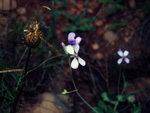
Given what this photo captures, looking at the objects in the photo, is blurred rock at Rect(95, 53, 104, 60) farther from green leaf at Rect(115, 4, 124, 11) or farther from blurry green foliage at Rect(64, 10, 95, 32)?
green leaf at Rect(115, 4, 124, 11)

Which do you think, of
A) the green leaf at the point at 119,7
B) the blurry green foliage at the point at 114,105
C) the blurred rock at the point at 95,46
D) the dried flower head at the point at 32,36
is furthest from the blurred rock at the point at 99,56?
the dried flower head at the point at 32,36

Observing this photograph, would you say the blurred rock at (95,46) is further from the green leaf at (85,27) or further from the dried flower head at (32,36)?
the dried flower head at (32,36)

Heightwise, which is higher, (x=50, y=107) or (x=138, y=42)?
(x=138, y=42)

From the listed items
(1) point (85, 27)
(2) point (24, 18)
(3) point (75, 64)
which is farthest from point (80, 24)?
(3) point (75, 64)

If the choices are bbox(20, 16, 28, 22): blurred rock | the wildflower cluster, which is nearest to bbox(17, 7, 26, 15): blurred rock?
bbox(20, 16, 28, 22): blurred rock

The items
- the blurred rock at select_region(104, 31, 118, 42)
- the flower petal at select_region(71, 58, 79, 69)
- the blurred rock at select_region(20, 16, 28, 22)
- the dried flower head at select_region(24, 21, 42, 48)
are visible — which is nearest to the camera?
the dried flower head at select_region(24, 21, 42, 48)

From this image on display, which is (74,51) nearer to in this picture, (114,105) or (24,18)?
(114,105)

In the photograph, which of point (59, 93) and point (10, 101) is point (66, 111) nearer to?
point (59, 93)

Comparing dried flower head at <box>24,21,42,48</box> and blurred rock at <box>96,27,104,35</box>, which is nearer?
dried flower head at <box>24,21,42,48</box>

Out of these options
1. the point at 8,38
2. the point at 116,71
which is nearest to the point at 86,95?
the point at 116,71

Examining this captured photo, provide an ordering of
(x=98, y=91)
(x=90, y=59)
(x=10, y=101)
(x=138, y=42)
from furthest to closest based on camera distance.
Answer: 1. (x=138, y=42)
2. (x=90, y=59)
3. (x=98, y=91)
4. (x=10, y=101)

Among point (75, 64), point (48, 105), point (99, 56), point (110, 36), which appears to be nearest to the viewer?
point (75, 64)
